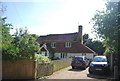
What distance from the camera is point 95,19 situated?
11148 millimetres

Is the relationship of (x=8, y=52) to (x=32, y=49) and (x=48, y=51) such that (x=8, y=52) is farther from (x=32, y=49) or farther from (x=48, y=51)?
(x=48, y=51)

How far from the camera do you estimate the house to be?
31070 mm

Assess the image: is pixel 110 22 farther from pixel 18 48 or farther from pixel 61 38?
pixel 61 38

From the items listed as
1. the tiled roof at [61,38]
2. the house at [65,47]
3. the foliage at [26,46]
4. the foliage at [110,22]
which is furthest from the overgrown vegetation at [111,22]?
the tiled roof at [61,38]

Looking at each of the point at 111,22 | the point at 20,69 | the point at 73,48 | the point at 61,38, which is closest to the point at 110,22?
the point at 111,22

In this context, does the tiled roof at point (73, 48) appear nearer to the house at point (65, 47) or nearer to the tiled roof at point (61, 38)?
the house at point (65, 47)

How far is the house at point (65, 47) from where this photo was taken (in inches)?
1223

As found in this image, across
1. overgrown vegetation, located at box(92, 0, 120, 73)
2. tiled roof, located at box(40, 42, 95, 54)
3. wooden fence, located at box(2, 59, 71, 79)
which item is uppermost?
overgrown vegetation, located at box(92, 0, 120, 73)

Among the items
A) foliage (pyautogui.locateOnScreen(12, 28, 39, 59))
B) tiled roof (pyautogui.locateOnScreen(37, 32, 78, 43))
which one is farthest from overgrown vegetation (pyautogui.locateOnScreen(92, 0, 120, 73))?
tiled roof (pyautogui.locateOnScreen(37, 32, 78, 43))

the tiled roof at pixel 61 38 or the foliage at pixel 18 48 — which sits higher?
the tiled roof at pixel 61 38

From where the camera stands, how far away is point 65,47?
33375mm

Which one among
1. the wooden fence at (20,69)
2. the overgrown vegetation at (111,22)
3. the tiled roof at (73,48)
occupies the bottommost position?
the wooden fence at (20,69)

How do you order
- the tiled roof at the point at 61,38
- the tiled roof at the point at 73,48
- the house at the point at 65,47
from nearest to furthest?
the tiled roof at the point at 73,48 → the house at the point at 65,47 → the tiled roof at the point at 61,38

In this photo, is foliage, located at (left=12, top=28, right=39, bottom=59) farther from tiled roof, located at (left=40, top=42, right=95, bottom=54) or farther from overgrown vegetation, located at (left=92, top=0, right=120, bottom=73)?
tiled roof, located at (left=40, top=42, right=95, bottom=54)
